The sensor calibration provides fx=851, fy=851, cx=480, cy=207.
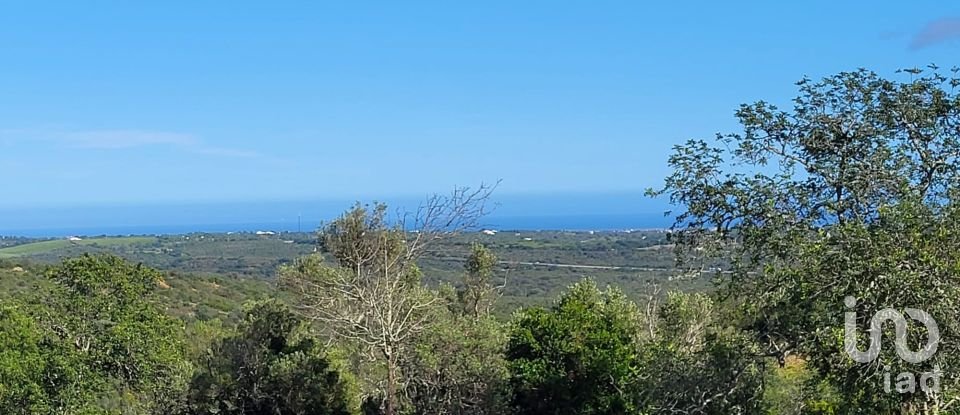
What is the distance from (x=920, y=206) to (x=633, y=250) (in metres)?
77.5

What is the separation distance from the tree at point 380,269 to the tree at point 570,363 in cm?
242

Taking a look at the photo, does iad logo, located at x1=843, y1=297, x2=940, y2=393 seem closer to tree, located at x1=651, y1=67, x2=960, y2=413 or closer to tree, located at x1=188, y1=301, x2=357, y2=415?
tree, located at x1=651, y1=67, x2=960, y2=413

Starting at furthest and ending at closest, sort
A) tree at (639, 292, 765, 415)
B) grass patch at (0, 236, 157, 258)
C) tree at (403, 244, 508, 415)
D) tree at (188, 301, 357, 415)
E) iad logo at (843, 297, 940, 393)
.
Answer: grass patch at (0, 236, 157, 258) < tree at (188, 301, 357, 415) < tree at (403, 244, 508, 415) < tree at (639, 292, 765, 415) < iad logo at (843, 297, 940, 393)

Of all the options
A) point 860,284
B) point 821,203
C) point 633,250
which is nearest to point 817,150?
point 821,203

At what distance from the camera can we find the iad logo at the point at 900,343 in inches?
299

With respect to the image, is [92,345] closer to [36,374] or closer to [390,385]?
[36,374]

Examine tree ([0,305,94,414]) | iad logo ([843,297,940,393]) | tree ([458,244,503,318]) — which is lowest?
tree ([0,305,94,414])

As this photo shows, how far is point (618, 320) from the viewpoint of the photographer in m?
18.8

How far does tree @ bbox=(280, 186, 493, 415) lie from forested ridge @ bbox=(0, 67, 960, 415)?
0.17 feet

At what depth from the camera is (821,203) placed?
31.2ft

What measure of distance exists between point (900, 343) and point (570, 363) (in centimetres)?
1073

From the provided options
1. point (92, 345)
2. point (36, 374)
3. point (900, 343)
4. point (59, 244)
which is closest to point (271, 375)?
point (92, 345)

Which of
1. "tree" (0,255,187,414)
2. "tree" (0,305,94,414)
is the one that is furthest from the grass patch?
"tree" (0,305,94,414)

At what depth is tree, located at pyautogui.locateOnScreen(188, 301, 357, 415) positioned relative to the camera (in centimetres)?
2014
